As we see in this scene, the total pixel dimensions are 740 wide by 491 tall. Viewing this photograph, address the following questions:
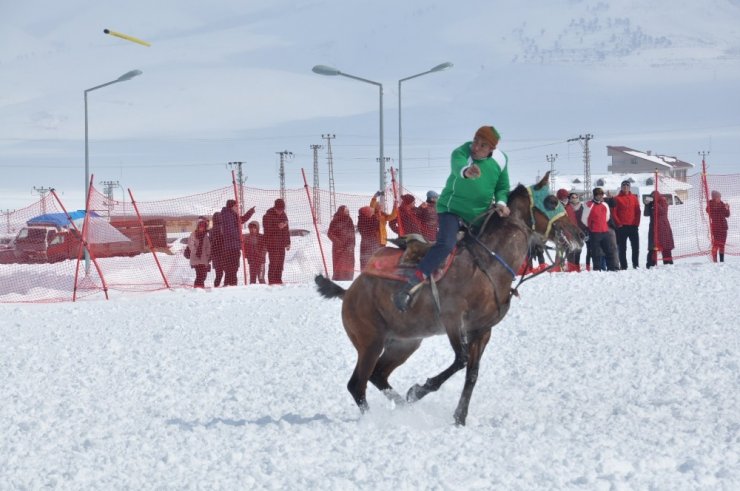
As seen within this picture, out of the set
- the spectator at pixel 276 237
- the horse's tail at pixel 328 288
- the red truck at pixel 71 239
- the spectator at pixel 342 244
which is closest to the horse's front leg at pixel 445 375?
the horse's tail at pixel 328 288

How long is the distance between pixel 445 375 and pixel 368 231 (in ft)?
33.3

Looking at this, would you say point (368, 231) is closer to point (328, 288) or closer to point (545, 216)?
point (328, 288)

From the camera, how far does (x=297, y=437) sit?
5941 mm

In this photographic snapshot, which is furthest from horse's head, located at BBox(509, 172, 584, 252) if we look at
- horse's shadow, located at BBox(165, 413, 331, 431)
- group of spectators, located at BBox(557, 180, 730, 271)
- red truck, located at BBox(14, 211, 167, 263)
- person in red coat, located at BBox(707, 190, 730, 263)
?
person in red coat, located at BBox(707, 190, 730, 263)

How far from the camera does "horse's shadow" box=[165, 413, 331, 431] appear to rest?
649 centimetres

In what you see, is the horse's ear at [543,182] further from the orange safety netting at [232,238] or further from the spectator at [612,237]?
the spectator at [612,237]

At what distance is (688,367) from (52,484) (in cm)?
608

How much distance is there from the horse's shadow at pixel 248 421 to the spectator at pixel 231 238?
32.2ft

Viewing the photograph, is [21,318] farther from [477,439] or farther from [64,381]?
[477,439]

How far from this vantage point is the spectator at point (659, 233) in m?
17.8

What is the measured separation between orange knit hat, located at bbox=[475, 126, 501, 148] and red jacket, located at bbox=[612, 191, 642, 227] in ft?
37.8

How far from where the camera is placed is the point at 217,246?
16.6m

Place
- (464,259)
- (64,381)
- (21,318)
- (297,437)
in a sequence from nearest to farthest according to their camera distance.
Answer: (297,437), (464,259), (64,381), (21,318)

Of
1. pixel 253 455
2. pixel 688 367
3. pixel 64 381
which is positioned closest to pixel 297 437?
pixel 253 455
